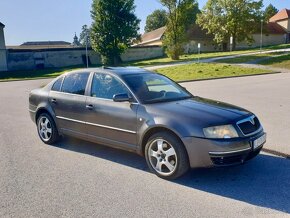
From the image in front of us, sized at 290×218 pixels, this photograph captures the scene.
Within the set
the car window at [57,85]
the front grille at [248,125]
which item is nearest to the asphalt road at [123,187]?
the front grille at [248,125]

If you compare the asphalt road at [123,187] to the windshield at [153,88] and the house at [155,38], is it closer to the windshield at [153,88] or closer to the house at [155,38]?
the windshield at [153,88]

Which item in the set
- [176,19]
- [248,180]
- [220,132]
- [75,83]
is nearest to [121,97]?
[75,83]

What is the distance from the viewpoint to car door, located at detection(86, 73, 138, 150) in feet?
15.4

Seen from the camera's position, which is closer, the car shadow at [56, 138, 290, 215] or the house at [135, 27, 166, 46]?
the car shadow at [56, 138, 290, 215]

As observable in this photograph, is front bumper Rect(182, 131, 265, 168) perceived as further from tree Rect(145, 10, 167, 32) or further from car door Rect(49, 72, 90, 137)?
tree Rect(145, 10, 167, 32)

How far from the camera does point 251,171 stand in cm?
453

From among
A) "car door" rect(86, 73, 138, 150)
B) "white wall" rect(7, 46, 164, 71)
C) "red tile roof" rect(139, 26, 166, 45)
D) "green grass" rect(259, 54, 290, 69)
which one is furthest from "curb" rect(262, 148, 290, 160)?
"red tile roof" rect(139, 26, 166, 45)

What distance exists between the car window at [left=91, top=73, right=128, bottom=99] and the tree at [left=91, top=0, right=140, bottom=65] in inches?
1439

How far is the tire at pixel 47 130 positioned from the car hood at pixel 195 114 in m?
2.46

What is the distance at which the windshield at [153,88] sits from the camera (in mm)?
4797

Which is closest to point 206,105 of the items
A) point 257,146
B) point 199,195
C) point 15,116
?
point 257,146

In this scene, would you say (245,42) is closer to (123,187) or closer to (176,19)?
(176,19)

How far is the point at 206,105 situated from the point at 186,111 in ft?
1.67

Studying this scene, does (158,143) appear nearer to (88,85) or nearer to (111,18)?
(88,85)
